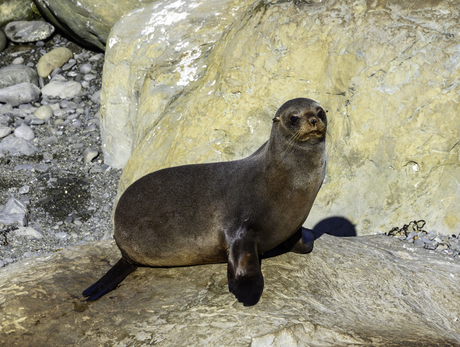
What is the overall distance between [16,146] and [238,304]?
704 cm

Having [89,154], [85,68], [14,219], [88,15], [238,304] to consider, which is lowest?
[89,154]

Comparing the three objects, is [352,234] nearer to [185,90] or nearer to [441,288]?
[441,288]

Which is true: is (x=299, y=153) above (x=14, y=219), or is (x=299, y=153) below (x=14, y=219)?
above

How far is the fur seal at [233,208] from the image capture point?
3.63 m

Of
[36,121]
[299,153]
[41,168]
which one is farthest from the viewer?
[36,121]

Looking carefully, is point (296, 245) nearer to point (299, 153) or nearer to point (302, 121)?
point (299, 153)

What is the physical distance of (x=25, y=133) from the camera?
30.5 feet

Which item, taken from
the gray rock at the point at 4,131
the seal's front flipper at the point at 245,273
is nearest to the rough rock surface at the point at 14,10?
the gray rock at the point at 4,131

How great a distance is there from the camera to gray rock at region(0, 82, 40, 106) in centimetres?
1016

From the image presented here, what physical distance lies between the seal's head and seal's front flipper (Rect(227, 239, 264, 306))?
858mm

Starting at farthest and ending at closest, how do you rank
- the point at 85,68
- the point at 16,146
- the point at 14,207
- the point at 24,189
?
the point at 85,68 → the point at 16,146 → the point at 24,189 → the point at 14,207

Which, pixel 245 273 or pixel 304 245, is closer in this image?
pixel 245 273

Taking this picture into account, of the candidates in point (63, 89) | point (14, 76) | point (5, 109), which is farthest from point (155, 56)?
point (14, 76)

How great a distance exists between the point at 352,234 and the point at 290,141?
91.8 inches
